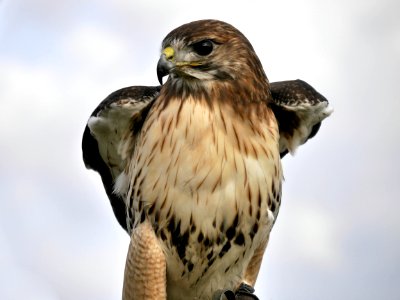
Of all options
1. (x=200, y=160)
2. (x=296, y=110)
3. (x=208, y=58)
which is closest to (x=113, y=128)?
(x=200, y=160)

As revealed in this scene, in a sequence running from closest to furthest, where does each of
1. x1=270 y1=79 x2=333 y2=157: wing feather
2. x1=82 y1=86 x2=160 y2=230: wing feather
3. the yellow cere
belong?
the yellow cere → x1=82 y1=86 x2=160 y2=230: wing feather → x1=270 y1=79 x2=333 y2=157: wing feather

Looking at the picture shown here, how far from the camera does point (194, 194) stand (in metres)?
6.34

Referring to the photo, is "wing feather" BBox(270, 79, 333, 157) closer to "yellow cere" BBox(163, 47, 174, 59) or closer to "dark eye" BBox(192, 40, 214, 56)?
"dark eye" BBox(192, 40, 214, 56)

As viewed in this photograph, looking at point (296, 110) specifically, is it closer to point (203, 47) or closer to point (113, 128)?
point (203, 47)

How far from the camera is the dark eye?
6.17 meters

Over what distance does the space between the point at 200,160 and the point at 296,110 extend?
108cm

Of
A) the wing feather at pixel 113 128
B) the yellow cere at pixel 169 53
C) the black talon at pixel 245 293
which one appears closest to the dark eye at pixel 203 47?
the yellow cere at pixel 169 53

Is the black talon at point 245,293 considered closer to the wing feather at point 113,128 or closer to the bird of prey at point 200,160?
the bird of prey at point 200,160

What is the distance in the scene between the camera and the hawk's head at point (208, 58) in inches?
242

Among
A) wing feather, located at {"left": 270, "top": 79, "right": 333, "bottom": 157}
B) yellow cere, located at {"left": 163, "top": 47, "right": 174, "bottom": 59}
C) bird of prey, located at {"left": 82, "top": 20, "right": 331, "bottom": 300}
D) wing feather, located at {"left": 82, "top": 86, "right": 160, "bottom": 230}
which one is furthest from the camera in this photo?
wing feather, located at {"left": 270, "top": 79, "right": 333, "bottom": 157}

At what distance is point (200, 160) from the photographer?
6.30 m

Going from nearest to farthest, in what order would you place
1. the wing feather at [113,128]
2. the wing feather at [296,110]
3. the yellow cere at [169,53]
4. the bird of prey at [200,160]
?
the yellow cere at [169,53]
the bird of prey at [200,160]
the wing feather at [113,128]
the wing feather at [296,110]

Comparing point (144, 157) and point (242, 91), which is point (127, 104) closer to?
point (144, 157)

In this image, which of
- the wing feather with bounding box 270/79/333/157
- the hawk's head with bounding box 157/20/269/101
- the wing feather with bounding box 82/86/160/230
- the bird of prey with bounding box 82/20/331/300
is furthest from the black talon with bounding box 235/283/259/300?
the hawk's head with bounding box 157/20/269/101
